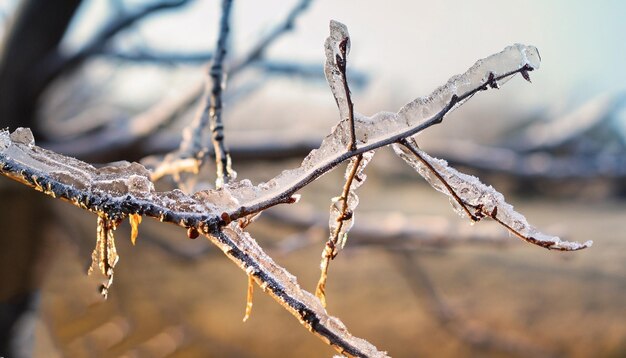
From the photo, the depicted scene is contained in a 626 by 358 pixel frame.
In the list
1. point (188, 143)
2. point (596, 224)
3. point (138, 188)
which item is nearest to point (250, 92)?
point (188, 143)

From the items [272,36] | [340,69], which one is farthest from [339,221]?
[272,36]

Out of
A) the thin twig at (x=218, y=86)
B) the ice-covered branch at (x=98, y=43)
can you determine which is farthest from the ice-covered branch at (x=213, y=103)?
the ice-covered branch at (x=98, y=43)

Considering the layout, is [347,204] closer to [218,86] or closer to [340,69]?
[340,69]

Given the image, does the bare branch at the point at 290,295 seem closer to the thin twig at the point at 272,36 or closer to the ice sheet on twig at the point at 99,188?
the ice sheet on twig at the point at 99,188

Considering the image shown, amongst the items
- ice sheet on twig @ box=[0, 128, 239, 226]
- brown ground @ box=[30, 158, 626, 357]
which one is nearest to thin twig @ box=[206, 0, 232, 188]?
ice sheet on twig @ box=[0, 128, 239, 226]

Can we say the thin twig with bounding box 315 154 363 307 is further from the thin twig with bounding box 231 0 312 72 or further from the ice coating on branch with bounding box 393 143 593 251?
the thin twig with bounding box 231 0 312 72
